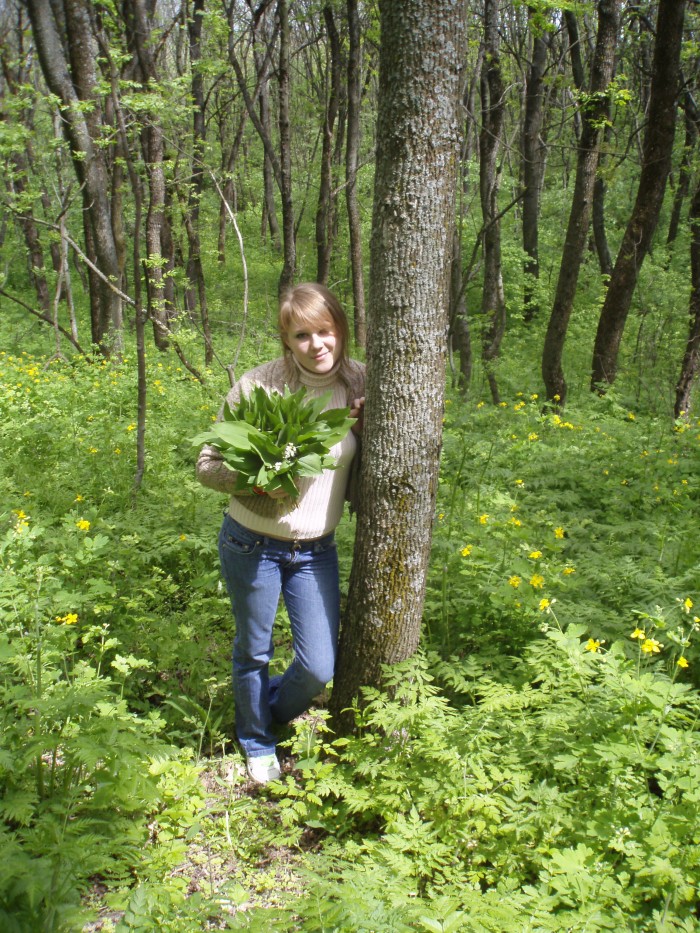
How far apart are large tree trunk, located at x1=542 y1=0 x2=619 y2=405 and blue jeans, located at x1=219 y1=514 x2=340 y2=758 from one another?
530 centimetres

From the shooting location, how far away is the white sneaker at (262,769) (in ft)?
8.84

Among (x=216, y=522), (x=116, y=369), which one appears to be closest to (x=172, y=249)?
(x=116, y=369)

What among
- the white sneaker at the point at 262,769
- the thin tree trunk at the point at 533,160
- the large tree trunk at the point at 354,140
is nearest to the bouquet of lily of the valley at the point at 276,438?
the white sneaker at the point at 262,769

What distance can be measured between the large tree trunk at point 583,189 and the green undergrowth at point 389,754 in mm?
4247

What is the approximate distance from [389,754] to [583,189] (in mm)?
7125

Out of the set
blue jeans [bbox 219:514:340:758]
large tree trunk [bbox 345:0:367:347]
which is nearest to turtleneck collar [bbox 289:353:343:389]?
blue jeans [bbox 219:514:340:758]

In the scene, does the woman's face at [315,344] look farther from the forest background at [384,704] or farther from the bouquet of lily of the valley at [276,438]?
the forest background at [384,704]

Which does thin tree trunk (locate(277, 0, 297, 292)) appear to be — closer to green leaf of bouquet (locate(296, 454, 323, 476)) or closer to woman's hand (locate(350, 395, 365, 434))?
woman's hand (locate(350, 395, 365, 434))

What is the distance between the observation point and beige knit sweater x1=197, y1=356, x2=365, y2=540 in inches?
99.7

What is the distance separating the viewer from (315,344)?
8.39ft

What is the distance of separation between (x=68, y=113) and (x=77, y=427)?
4882mm

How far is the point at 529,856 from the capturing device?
2.01 metres

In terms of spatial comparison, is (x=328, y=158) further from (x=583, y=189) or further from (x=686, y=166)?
(x=686, y=166)

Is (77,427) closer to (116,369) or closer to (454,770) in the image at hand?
(116,369)
